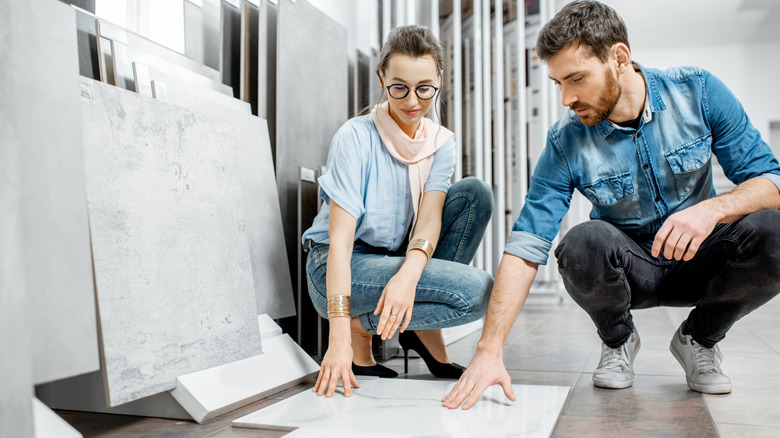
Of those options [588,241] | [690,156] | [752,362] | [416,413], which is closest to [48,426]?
[416,413]

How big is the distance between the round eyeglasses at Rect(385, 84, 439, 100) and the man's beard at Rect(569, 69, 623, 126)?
36cm

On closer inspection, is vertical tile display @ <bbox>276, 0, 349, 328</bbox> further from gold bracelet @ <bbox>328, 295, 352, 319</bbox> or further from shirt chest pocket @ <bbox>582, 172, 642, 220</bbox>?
shirt chest pocket @ <bbox>582, 172, 642, 220</bbox>

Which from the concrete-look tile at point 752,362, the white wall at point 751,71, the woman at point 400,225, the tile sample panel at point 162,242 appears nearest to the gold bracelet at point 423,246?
the woman at point 400,225

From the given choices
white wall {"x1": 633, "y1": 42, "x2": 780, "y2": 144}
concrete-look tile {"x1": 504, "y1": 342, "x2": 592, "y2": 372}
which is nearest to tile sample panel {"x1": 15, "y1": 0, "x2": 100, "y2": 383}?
concrete-look tile {"x1": 504, "y1": 342, "x2": 592, "y2": 372}

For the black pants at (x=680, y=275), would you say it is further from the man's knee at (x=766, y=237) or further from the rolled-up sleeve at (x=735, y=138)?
the rolled-up sleeve at (x=735, y=138)

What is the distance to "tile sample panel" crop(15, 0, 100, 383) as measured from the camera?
101cm

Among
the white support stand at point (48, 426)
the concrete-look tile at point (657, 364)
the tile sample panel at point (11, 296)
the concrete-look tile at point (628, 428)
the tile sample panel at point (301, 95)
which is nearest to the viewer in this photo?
the tile sample panel at point (11, 296)

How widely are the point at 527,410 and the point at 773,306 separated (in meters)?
3.41

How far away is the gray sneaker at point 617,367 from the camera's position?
4.98 ft

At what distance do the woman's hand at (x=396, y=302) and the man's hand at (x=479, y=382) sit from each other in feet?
0.60

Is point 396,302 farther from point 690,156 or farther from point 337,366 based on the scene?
point 690,156

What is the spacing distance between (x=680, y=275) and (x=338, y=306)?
85 cm

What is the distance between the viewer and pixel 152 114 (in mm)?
1340

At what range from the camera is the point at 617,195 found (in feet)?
5.07
